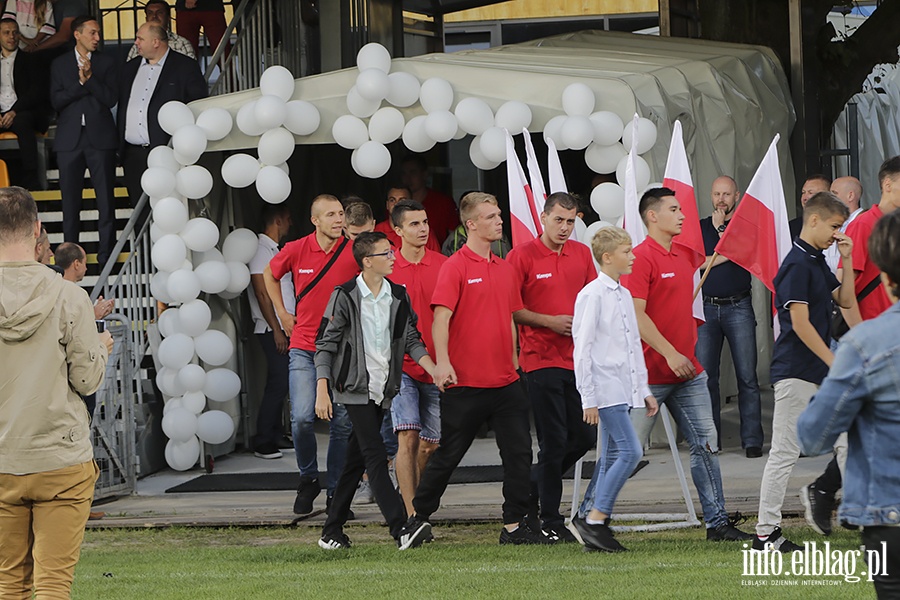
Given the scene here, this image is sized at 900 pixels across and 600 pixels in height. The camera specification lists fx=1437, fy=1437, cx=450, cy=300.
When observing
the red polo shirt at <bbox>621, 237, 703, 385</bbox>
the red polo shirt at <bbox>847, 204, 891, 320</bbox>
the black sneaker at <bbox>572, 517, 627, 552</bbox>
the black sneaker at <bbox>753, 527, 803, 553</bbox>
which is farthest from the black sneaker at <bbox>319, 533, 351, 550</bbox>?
the red polo shirt at <bbox>847, 204, 891, 320</bbox>

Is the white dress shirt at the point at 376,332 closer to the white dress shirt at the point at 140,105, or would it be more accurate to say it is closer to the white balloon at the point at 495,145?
the white balloon at the point at 495,145

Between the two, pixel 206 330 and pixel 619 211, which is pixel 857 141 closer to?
pixel 619 211

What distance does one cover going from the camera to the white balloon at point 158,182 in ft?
36.1

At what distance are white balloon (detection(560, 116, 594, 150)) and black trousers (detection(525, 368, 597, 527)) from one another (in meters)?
2.51

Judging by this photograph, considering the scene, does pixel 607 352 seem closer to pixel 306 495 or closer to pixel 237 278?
pixel 306 495

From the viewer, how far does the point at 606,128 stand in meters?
10.2

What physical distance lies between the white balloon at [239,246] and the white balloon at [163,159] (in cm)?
78

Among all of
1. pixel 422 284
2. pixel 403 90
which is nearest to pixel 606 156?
pixel 403 90

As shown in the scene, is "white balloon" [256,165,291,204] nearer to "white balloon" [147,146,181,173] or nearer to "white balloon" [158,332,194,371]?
"white balloon" [147,146,181,173]

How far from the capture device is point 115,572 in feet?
24.9

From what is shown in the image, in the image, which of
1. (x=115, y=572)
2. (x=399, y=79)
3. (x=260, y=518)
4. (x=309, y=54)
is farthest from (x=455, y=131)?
(x=309, y=54)

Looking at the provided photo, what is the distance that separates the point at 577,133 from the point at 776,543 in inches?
151

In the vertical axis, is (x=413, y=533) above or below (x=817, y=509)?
below

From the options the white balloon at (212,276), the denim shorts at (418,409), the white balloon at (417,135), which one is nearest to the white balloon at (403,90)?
the white balloon at (417,135)
